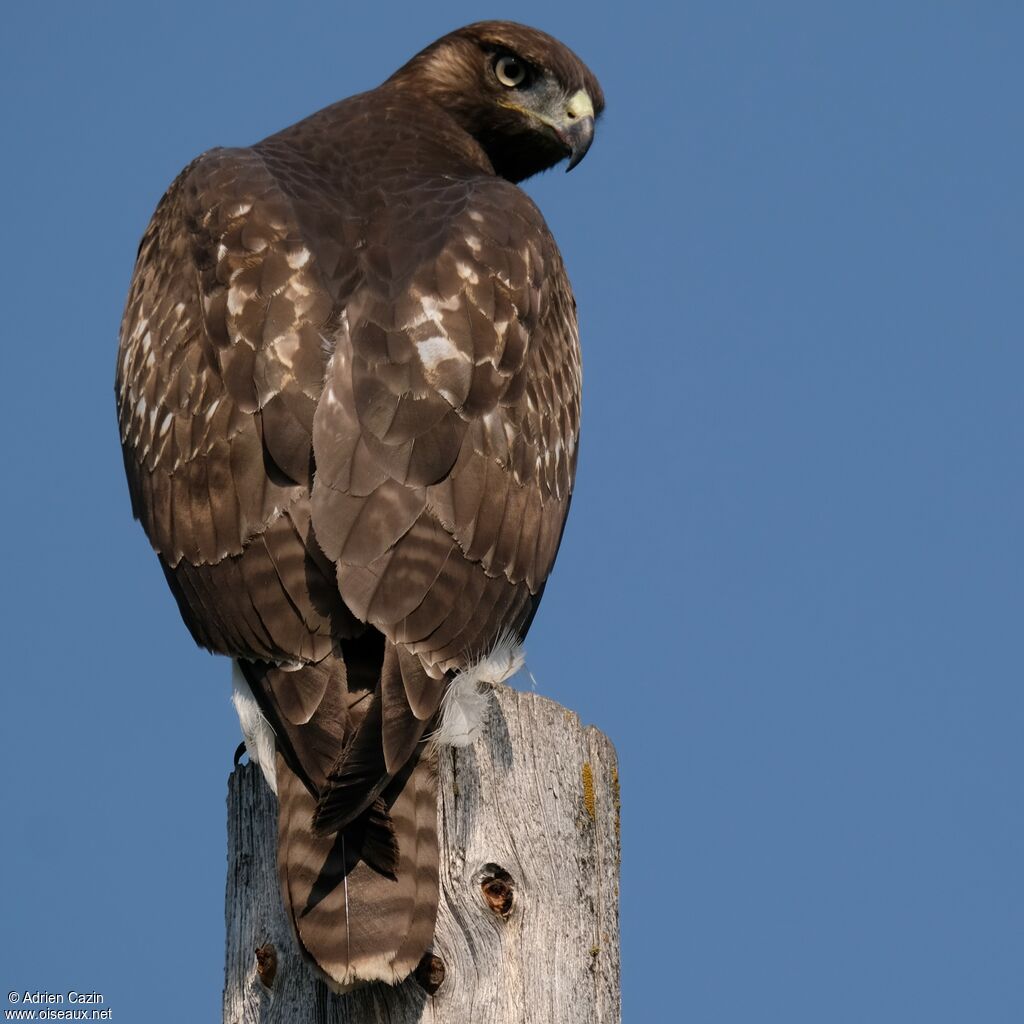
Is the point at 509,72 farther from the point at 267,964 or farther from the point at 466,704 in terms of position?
the point at 267,964

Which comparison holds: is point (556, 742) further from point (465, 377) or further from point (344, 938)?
point (465, 377)

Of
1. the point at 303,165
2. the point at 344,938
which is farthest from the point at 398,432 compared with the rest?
the point at 303,165

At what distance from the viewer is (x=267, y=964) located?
4453 millimetres

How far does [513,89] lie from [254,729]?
14.1 ft

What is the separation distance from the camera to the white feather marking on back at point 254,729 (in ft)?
15.4

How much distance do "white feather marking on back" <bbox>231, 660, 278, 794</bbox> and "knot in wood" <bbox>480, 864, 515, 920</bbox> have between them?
0.61 metres

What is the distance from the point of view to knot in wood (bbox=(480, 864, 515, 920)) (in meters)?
4.43

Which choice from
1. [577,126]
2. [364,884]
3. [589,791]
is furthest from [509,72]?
[364,884]

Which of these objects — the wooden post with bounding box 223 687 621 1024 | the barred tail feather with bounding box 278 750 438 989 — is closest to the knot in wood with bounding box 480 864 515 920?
the wooden post with bounding box 223 687 621 1024

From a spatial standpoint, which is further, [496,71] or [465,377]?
[496,71]

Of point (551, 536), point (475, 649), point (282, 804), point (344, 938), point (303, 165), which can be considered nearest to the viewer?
point (344, 938)

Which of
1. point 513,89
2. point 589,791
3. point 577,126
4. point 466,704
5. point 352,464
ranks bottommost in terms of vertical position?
point 589,791

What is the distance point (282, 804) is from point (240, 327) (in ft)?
5.50

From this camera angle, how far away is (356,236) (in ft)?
19.3
